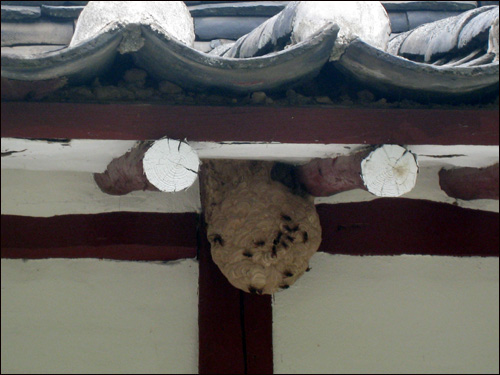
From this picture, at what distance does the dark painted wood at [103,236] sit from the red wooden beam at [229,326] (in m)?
0.10

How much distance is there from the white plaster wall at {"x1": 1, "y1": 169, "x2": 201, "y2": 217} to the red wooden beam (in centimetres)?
27

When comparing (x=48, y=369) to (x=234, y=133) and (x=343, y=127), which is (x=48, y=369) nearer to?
(x=234, y=133)

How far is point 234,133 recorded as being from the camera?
1.45 meters

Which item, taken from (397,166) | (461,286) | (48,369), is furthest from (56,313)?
(461,286)

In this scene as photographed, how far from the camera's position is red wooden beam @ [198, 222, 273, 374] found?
6.56 feet

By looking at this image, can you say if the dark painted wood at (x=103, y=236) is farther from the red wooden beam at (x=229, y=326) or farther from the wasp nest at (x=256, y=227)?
the wasp nest at (x=256, y=227)

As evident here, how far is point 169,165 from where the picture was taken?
140cm

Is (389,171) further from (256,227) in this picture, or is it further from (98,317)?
(98,317)

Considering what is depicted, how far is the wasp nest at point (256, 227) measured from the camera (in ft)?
5.75

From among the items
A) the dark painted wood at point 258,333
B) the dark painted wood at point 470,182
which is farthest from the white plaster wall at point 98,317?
the dark painted wood at point 470,182

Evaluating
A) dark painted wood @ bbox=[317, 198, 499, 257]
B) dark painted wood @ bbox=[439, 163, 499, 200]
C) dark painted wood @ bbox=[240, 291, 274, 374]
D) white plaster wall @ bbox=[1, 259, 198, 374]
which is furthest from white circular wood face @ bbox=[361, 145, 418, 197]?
white plaster wall @ bbox=[1, 259, 198, 374]

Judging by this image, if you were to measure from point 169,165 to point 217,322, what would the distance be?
0.84 m

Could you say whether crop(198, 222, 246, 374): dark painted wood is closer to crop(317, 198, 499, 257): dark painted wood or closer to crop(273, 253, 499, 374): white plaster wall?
crop(273, 253, 499, 374): white plaster wall

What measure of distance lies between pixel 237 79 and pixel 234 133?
0.16 metres
